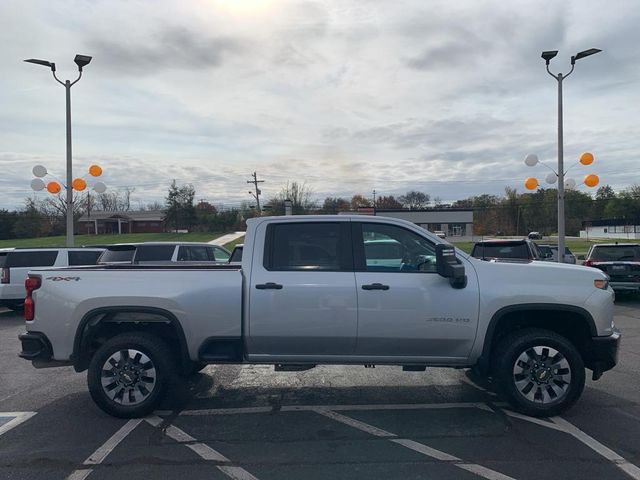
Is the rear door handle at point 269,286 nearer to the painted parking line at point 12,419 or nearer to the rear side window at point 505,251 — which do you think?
the painted parking line at point 12,419

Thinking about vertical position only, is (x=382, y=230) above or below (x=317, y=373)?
above

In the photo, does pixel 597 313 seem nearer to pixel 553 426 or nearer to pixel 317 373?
pixel 553 426

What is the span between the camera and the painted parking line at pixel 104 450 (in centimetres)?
397

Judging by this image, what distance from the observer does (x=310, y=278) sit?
5109 mm

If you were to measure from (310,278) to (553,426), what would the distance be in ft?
8.84

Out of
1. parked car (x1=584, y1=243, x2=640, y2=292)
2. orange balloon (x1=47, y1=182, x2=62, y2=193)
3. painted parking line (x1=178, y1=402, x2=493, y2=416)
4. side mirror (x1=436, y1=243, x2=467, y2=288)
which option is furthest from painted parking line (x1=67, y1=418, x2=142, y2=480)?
orange balloon (x1=47, y1=182, x2=62, y2=193)

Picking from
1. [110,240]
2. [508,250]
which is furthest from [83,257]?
[110,240]

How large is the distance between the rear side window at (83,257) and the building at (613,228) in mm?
69504

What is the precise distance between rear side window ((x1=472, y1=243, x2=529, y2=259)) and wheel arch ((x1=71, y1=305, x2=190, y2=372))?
887 centimetres

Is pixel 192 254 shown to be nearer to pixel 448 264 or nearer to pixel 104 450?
pixel 104 450

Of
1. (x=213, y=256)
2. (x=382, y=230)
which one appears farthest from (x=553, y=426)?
(x=213, y=256)

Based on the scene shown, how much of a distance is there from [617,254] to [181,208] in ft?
197

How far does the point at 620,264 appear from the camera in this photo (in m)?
14.0

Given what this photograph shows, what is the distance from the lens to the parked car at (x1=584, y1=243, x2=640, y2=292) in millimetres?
13844
